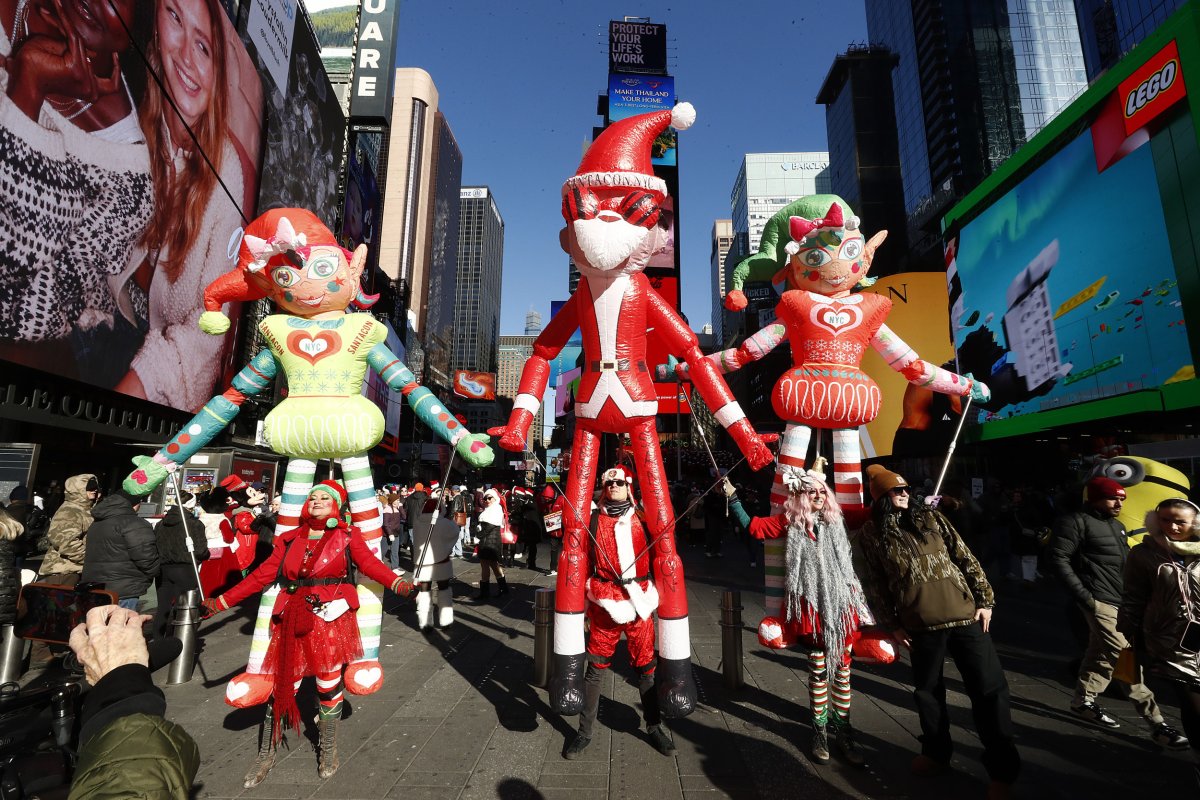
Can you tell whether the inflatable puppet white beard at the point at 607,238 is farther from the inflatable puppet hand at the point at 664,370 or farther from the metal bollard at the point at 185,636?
the metal bollard at the point at 185,636

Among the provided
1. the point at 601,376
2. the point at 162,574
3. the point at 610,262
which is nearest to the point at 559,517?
the point at 601,376

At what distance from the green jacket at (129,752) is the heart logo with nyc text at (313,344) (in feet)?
8.55

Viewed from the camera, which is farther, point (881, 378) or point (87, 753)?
point (881, 378)

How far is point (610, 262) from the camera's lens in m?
3.81

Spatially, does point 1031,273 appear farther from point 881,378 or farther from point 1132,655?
point 1132,655

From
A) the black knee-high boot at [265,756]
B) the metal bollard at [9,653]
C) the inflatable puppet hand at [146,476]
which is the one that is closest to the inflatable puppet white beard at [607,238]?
the inflatable puppet hand at [146,476]

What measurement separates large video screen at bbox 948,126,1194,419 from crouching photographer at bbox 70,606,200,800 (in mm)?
15738

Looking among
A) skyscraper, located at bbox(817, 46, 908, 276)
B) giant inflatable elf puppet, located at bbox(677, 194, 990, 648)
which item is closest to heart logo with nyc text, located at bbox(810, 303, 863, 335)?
giant inflatable elf puppet, located at bbox(677, 194, 990, 648)

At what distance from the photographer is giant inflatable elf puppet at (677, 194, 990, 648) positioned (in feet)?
13.5

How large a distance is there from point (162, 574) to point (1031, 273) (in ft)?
65.8

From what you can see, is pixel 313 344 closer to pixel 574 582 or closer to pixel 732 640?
pixel 574 582

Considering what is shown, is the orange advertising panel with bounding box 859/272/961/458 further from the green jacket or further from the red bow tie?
the green jacket

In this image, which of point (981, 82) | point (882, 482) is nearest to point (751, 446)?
point (882, 482)

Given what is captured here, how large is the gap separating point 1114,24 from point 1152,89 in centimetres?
3050
